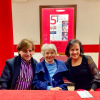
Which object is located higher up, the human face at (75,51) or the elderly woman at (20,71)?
the human face at (75,51)

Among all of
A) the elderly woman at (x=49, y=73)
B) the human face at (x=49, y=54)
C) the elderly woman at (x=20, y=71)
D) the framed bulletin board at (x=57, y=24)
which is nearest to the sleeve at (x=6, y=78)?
the elderly woman at (x=20, y=71)

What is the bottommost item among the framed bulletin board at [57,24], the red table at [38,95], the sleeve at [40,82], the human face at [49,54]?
the sleeve at [40,82]

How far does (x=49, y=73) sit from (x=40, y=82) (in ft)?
0.65

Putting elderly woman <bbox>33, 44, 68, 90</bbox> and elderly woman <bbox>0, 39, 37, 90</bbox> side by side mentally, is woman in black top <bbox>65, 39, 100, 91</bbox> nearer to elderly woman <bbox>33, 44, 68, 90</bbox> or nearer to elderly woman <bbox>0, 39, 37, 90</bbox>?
elderly woman <bbox>33, 44, 68, 90</bbox>

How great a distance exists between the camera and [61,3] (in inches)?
154

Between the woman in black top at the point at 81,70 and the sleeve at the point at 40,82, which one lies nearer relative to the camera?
the sleeve at the point at 40,82

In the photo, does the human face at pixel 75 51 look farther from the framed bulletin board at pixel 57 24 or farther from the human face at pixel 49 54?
the framed bulletin board at pixel 57 24

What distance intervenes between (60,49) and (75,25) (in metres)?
1.02

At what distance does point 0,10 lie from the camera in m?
2.14

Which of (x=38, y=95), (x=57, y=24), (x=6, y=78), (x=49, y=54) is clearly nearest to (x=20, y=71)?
(x=6, y=78)

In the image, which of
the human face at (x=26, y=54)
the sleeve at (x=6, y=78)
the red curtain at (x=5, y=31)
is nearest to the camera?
the sleeve at (x=6, y=78)

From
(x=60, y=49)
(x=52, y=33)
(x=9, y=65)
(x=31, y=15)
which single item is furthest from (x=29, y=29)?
(x=9, y=65)

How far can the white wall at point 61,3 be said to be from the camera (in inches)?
153

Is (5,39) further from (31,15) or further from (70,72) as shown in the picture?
(31,15)
